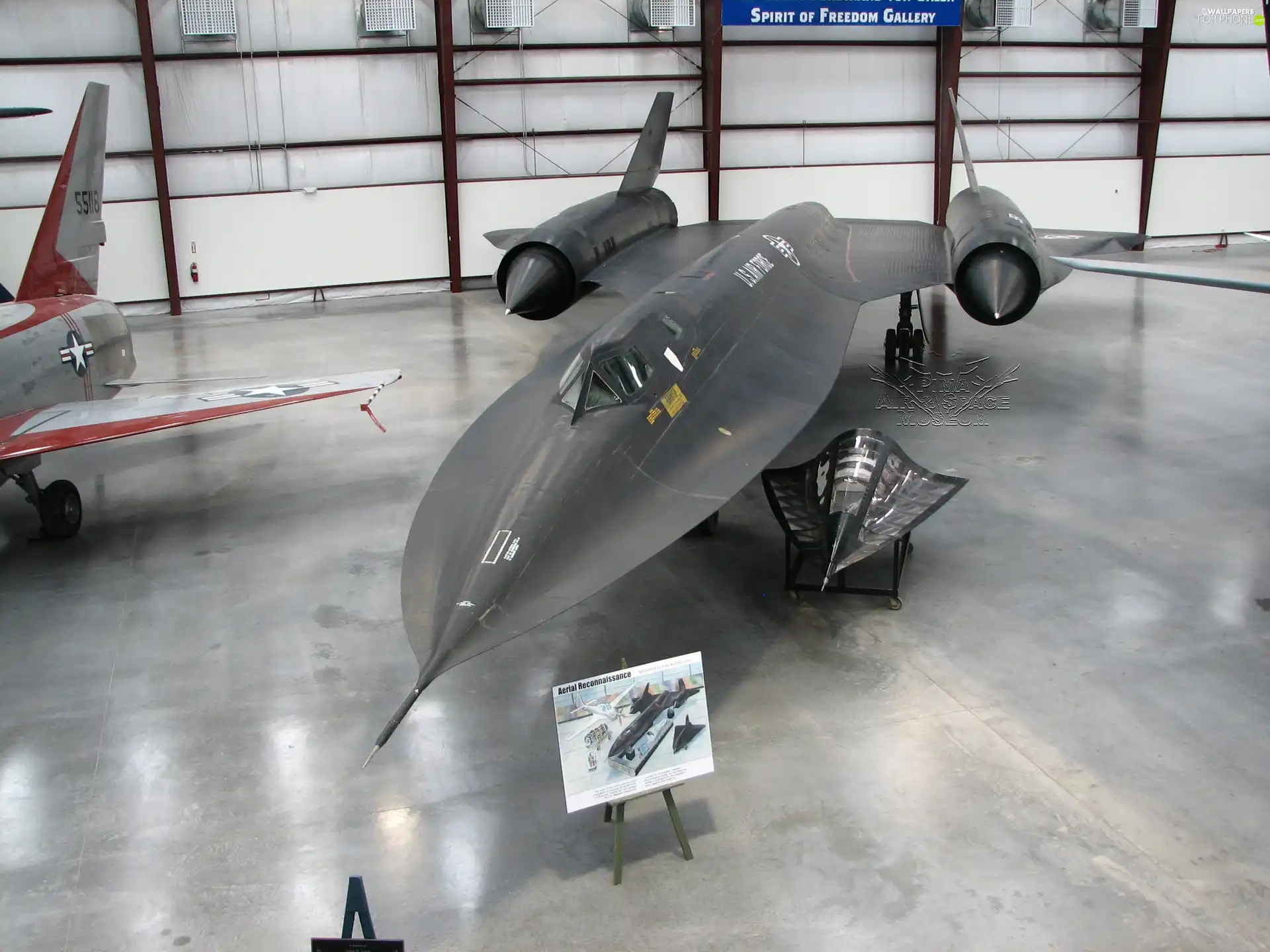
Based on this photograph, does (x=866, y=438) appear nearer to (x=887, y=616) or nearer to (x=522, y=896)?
(x=887, y=616)

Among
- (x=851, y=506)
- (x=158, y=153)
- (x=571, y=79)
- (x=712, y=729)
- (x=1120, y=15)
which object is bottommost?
(x=712, y=729)

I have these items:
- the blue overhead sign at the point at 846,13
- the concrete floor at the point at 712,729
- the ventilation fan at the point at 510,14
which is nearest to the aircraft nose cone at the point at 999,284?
the concrete floor at the point at 712,729

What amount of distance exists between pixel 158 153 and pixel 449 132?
5024 millimetres

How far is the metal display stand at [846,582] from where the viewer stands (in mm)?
7340

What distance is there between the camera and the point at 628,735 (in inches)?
183

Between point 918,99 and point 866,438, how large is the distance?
56.4ft

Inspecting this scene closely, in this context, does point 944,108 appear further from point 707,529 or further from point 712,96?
point 707,529

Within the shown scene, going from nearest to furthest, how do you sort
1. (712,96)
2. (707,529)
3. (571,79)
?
(707,529)
(571,79)
(712,96)

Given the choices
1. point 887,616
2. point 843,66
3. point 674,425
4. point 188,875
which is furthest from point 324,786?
point 843,66

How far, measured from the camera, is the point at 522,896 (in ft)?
15.5

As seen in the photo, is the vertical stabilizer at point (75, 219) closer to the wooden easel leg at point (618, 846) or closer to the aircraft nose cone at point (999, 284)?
the wooden easel leg at point (618, 846)

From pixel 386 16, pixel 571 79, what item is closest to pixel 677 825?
pixel 386 16

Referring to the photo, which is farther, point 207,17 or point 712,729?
point 207,17

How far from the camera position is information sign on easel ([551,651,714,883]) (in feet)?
15.1
